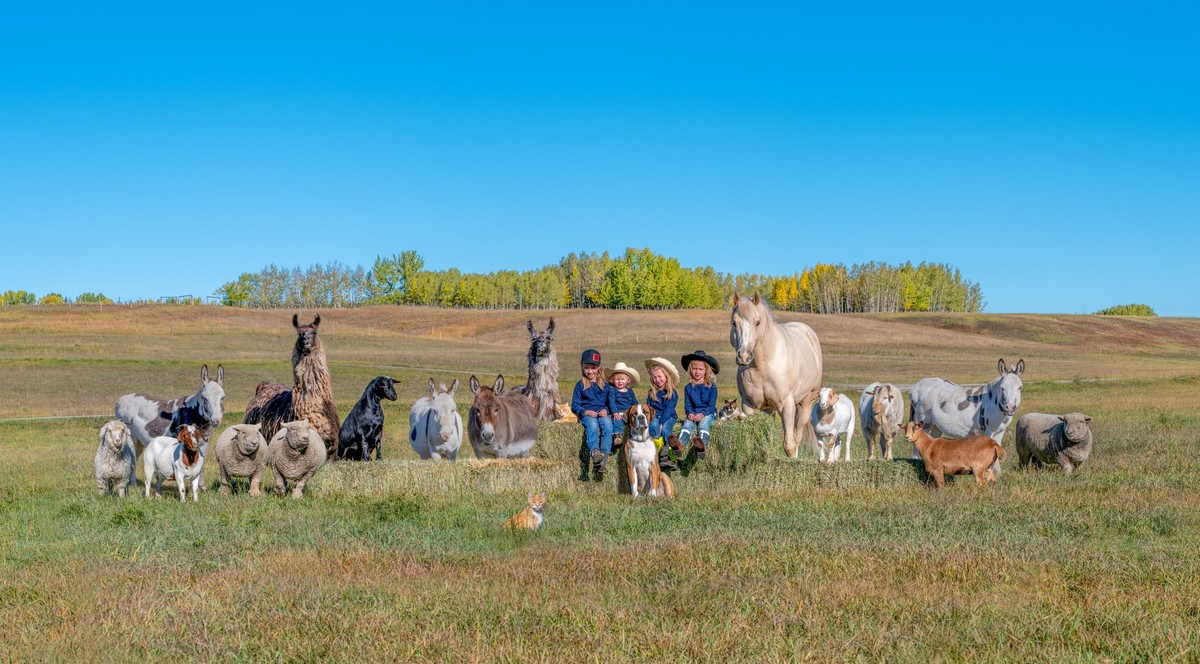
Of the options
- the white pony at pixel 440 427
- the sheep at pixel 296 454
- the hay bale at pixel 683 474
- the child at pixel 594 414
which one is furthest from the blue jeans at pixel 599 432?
the sheep at pixel 296 454

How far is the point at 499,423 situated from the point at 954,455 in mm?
6420

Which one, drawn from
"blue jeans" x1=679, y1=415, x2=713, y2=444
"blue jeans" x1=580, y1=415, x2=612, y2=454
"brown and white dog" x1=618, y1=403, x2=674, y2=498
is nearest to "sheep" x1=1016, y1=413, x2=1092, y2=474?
"blue jeans" x1=679, y1=415, x2=713, y2=444

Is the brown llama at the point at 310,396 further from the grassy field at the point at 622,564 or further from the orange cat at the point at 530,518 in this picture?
the orange cat at the point at 530,518

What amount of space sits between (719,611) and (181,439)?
8501mm

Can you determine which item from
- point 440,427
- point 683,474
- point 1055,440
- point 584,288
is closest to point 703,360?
point 683,474

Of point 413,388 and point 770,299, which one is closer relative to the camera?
point 413,388

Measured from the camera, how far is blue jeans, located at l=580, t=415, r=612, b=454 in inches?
520

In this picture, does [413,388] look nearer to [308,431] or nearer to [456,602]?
[308,431]

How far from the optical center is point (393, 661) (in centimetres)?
628

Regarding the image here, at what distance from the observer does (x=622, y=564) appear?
28.0 ft

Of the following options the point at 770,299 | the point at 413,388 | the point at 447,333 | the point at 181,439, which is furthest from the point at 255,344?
the point at 770,299

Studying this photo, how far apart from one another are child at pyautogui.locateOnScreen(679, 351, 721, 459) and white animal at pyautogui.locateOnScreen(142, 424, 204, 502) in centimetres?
632

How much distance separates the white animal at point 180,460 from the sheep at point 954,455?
9.28 meters

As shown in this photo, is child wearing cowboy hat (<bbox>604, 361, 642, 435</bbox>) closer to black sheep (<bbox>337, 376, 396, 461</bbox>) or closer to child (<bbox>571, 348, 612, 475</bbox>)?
child (<bbox>571, 348, 612, 475</bbox>)
